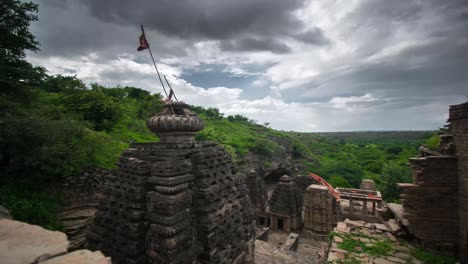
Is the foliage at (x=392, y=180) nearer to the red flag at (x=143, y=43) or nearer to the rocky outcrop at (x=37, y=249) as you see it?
the red flag at (x=143, y=43)

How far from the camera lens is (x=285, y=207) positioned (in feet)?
65.0

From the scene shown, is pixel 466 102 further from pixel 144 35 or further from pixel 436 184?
pixel 144 35

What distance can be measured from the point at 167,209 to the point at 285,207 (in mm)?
17369

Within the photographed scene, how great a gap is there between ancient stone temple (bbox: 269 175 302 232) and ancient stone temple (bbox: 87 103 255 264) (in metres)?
15.0

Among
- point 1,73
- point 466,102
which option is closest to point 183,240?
point 466,102

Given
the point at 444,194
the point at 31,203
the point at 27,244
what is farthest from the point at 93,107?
the point at 444,194

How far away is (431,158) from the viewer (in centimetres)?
673

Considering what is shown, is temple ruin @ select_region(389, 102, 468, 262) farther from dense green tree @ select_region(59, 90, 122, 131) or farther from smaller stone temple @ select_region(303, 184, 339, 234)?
dense green tree @ select_region(59, 90, 122, 131)

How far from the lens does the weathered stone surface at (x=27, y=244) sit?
6.59 feet

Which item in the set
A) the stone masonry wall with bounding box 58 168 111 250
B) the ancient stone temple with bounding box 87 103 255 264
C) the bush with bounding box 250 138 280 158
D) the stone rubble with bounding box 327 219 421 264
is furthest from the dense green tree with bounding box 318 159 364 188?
the ancient stone temple with bounding box 87 103 255 264

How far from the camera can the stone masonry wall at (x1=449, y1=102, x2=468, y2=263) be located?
6.03m

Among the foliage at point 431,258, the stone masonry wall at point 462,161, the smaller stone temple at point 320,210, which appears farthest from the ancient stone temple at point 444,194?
the smaller stone temple at point 320,210

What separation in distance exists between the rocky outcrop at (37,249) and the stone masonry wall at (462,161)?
29.1 ft

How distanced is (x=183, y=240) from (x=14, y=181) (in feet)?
27.7
